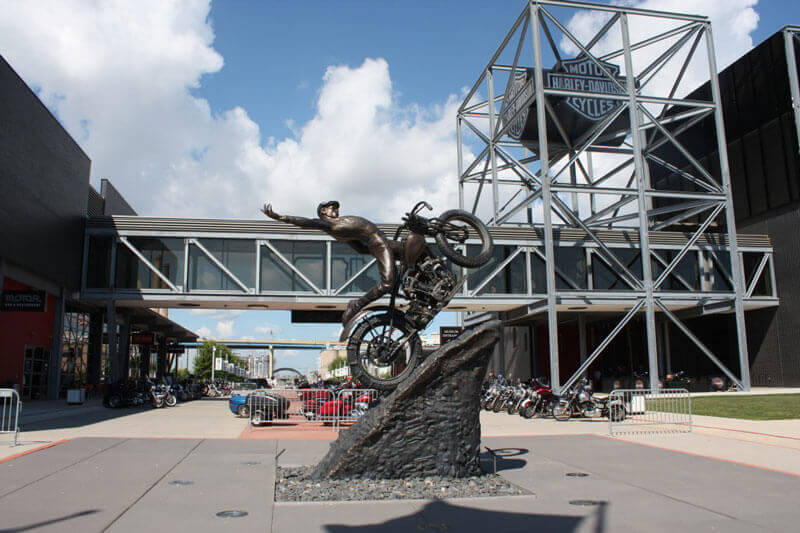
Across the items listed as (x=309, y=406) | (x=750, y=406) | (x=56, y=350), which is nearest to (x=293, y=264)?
(x=309, y=406)

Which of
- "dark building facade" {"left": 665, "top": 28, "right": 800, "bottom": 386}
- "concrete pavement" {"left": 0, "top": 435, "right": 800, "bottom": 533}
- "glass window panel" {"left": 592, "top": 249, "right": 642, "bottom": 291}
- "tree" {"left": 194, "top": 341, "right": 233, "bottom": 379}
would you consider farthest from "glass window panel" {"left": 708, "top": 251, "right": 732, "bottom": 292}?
"tree" {"left": 194, "top": 341, "right": 233, "bottom": 379}

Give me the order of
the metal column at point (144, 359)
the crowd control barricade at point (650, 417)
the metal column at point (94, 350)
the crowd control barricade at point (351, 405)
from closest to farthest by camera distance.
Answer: the crowd control barricade at point (650, 417)
the crowd control barricade at point (351, 405)
the metal column at point (94, 350)
the metal column at point (144, 359)

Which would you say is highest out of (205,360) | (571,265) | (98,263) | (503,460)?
(98,263)

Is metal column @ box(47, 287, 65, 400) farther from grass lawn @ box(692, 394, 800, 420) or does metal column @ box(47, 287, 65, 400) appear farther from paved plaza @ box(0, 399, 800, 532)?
grass lawn @ box(692, 394, 800, 420)

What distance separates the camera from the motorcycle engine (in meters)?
9.85

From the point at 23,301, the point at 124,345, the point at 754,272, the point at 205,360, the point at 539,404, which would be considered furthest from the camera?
the point at 205,360

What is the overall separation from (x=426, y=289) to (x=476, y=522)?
14.5ft


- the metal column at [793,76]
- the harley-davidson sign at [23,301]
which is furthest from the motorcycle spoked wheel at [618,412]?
the harley-davidson sign at [23,301]

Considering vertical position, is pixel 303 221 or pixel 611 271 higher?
pixel 611 271

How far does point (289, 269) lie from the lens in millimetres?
27656

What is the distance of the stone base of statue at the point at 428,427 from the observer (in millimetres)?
7801

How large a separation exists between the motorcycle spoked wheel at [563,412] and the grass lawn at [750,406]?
411 cm

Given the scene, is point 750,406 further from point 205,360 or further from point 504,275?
point 205,360

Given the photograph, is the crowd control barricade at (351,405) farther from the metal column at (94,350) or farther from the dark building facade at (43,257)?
the metal column at (94,350)
